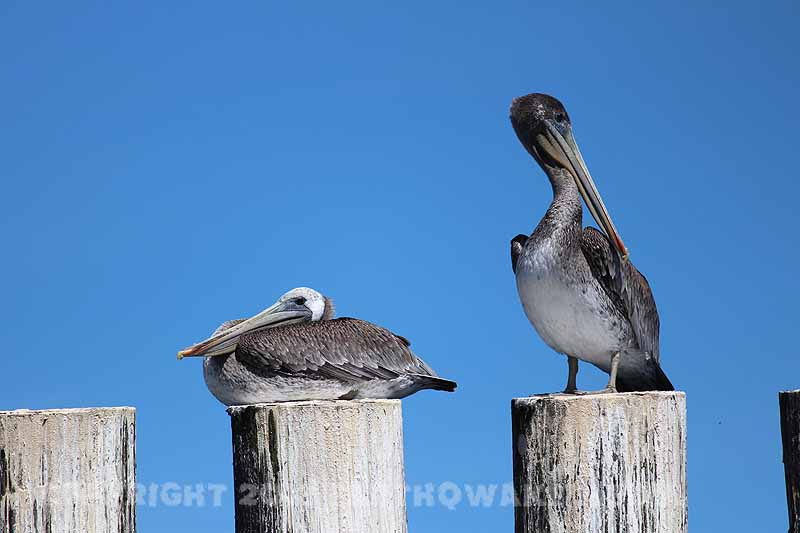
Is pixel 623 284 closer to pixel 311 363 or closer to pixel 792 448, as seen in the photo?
pixel 792 448

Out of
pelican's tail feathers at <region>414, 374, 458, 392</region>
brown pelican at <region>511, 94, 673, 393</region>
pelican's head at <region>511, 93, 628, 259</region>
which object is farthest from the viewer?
pelican's tail feathers at <region>414, 374, 458, 392</region>

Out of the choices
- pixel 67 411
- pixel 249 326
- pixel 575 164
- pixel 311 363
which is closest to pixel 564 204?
pixel 575 164

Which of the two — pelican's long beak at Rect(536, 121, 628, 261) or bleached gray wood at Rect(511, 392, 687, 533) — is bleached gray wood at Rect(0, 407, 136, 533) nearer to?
bleached gray wood at Rect(511, 392, 687, 533)

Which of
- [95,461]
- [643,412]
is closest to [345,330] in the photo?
[95,461]

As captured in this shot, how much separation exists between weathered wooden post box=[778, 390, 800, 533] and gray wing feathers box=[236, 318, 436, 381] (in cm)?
305

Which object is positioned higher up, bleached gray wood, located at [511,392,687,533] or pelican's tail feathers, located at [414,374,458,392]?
pelican's tail feathers, located at [414,374,458,392]

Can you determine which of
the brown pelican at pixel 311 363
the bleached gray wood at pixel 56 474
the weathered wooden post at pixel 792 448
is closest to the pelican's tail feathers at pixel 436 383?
the brown pelican at pixel 311 363

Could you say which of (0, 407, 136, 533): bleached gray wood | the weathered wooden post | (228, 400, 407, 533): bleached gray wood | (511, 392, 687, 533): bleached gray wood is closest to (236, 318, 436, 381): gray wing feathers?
(0, 407, 136, 533): bleached gray wood

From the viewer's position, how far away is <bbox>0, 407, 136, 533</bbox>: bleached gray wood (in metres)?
4.67

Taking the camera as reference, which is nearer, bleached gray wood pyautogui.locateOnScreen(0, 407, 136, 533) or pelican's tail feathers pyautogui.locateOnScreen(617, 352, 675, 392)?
bleached gray wood pyautogui.locateOnScreen(0, 407, 136, 533)

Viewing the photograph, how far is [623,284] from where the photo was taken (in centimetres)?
573

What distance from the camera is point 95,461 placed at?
4738 millimetres

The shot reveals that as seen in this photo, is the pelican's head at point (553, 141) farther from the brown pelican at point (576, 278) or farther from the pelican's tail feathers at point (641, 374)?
the pelican's tail feathers at point (641, 374)

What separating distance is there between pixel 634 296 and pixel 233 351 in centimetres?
284
